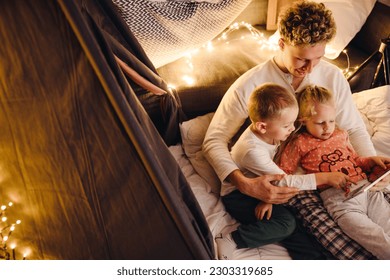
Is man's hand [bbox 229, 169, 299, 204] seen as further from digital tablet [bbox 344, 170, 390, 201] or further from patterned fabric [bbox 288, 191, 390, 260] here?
digital tablet [bbox 344, 170, 390, 201]

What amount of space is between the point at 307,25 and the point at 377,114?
0.61 meters

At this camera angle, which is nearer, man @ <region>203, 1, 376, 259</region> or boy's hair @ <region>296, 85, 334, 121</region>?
man @ <region>203, 1, 376, 259</region>

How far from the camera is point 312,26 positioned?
1064mm

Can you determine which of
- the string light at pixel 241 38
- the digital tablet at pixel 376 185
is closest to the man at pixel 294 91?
the digital tablet at pixel 376 185

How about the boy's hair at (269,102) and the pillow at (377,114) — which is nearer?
the boy's hair at (269,102)

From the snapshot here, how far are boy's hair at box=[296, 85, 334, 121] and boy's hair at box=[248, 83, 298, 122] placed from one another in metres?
0.12

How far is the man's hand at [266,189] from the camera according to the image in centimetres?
103

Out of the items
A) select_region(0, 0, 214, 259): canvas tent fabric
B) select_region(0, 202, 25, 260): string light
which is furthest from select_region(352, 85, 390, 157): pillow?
select_region(0, 202, 25, 260): string light

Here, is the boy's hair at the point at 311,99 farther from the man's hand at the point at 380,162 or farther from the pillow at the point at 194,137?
the pillow at the point at 194,137

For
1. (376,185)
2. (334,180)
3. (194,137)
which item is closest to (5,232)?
(194,137)

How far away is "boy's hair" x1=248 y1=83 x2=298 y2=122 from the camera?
3.44ft

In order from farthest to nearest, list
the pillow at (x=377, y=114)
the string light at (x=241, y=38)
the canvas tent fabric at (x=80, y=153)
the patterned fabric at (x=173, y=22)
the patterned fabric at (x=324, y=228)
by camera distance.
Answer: the string light at (x=241, y=38)
the pillow at (x=377, y=114)
the patterned fabric at (x=173, y=22)
the patterned fabric at (x=324, y=228)
the canvas tent fabric at (x=80, y=153)

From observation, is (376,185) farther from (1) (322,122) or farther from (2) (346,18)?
(2) (346,18)

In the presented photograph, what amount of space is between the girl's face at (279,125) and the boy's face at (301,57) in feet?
0.47
